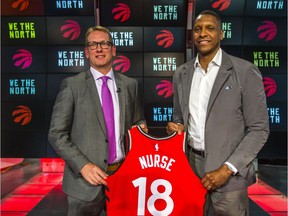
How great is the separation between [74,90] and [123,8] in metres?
3.35

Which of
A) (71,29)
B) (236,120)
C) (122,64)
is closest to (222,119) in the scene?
(236,120)

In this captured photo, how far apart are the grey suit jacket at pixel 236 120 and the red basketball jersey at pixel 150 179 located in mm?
181

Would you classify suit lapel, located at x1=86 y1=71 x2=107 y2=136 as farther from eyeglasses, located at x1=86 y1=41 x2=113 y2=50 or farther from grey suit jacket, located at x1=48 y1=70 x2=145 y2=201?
eyeglasses, located at x1=86 y1=41 x2=113 y2=50

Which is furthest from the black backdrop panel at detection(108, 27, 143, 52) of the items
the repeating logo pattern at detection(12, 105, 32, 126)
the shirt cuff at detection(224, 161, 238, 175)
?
the shirt cuff at detection(224, 161, 238, 175)

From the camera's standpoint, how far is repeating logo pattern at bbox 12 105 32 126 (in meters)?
5.09

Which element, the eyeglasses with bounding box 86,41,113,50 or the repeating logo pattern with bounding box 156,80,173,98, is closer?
the eyeglasses with bounding box 86,41,113,50

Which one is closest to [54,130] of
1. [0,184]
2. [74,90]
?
[74,90]

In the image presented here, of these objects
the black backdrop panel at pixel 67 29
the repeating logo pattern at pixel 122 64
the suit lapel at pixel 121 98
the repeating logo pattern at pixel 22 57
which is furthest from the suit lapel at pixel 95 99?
the repeating logo pattern at pixel 22 57

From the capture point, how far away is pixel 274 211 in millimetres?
4074

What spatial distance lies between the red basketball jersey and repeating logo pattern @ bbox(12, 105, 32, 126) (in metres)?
3.61

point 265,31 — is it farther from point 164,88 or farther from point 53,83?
point 53,83

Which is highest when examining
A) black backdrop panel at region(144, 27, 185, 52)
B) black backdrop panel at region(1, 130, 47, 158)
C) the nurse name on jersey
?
black backdrop panel at region(144, 27, 185, 52)

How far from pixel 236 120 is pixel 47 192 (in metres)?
3.78

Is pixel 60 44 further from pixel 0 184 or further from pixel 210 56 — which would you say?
pixel 210 56
